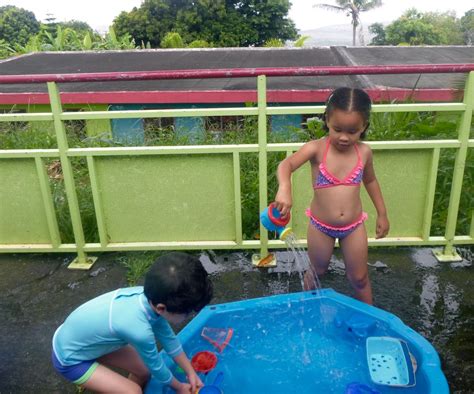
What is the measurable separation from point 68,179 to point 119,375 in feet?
6.28

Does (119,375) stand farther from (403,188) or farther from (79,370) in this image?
(403,188)

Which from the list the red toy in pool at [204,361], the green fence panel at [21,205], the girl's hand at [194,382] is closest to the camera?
the girl's hand at [194,382]

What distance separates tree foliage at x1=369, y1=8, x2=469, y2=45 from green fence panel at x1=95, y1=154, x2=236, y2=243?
34.3 meters

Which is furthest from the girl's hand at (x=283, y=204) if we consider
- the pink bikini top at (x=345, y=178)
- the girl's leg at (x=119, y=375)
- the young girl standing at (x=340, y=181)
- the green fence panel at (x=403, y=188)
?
the green fence panel at (x=403, y=188)

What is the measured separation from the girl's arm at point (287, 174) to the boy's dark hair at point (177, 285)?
659 mm

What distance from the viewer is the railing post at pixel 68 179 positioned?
3402mm

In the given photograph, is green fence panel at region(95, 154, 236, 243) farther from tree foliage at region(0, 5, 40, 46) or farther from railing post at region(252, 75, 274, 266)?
tree foliage at region(0, 5, 40, 46)

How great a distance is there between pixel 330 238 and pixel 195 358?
1.00m

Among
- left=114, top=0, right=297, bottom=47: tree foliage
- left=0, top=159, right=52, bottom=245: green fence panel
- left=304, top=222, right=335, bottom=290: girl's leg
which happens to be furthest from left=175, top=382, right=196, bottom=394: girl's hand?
left=114, top=0, right=297, bottom=47: tree foliage

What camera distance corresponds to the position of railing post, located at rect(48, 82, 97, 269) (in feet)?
11.2

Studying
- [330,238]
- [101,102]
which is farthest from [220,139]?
[101,102]

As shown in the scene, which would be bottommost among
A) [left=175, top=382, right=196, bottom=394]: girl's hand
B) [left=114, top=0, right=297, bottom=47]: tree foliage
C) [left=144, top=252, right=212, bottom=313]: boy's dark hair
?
[left=175, top=382, right=196, bottom=394]: girl's hand

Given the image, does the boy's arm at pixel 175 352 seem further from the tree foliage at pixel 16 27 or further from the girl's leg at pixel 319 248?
the tree foliage at pixel 16 27

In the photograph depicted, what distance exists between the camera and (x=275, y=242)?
375 centimetres
